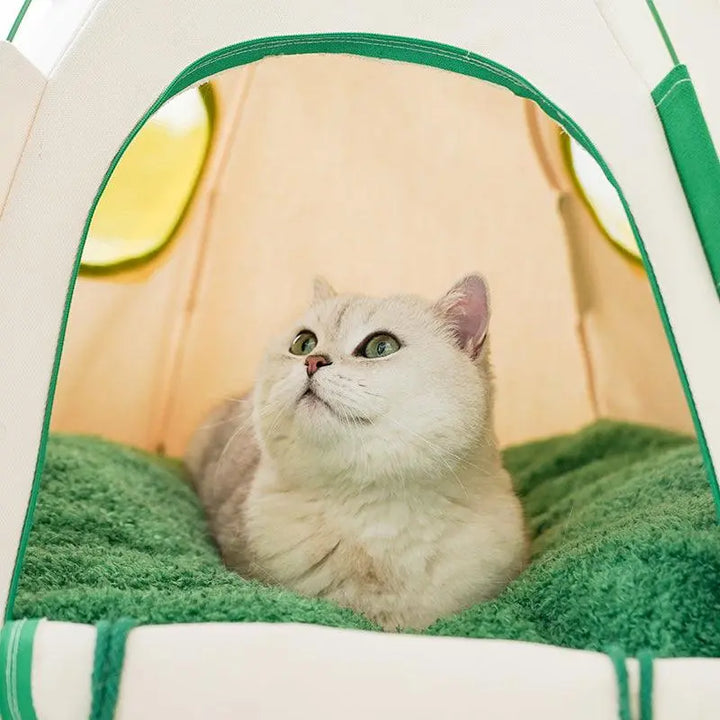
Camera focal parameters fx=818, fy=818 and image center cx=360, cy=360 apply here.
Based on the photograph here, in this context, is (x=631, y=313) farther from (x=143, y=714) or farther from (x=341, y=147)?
(x=143, y=714)

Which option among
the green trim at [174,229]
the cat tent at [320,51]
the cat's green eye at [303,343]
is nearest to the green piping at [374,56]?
the cat tent at [320,51]

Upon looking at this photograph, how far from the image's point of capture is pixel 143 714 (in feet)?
2.51

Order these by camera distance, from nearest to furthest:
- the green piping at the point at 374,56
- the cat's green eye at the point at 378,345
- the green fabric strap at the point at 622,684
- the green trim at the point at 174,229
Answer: the green fabric strap at the point at 622,684, the green piping at the point at 374,56, the cat's green eye at the point at 378,345, the green trim at the point at 174,229

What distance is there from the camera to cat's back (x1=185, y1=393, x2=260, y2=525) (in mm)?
1439

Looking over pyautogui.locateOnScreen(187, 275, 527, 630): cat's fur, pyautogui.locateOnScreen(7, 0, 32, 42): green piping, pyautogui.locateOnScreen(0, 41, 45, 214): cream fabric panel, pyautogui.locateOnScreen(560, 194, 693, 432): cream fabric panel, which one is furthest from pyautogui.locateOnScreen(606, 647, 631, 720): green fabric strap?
pyautogui.locateOnScreen(560, 194, 693, 432): cream fabric panel

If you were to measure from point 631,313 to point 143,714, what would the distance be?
1.47 metres

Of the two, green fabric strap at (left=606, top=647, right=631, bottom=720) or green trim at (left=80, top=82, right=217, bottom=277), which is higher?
green trim at (left=80, top=82, right=217, bottom=277)

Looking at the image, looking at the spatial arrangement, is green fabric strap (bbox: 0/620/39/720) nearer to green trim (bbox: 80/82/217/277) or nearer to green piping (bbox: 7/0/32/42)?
green piping (bbox: 7/0/32/42)

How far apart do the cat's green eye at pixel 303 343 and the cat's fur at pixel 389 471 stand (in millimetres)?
15

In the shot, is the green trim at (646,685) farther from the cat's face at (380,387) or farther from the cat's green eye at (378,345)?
the cat's green eye at (378,345)

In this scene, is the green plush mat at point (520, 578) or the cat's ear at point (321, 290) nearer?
the green plush mat at point (520, 578)

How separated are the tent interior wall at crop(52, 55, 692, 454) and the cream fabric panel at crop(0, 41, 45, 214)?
34.1 inches

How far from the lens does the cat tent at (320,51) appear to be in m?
0.76

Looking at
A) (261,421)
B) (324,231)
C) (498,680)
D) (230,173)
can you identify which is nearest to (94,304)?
(230,173)
